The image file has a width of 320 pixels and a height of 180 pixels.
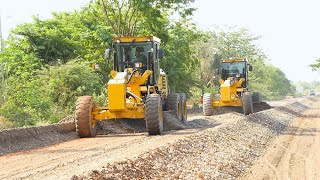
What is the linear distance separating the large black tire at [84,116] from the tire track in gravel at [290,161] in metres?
5.39

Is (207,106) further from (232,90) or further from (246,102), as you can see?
(232,90)

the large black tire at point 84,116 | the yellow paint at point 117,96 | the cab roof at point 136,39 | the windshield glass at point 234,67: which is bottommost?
the large black tire at point 84,116

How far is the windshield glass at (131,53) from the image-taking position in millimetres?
17469

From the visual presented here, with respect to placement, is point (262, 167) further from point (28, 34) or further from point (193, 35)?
point (193, 35)

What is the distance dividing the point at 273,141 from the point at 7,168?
10666 mm

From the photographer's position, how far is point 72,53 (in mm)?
27547

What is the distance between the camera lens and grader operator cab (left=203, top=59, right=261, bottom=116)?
26891 mm

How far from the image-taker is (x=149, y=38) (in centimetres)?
1736

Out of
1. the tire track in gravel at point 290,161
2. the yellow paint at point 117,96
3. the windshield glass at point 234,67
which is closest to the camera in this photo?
the tire track in gravel at point 290,161

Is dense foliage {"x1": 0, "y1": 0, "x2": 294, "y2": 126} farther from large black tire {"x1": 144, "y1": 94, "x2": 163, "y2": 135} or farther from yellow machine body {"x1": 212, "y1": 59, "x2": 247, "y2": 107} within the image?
large black tire {"x1": 144, "y1": 94, "x2": 163, "y2": 135}

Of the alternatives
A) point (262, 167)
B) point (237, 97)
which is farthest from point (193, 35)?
point (262, 167)

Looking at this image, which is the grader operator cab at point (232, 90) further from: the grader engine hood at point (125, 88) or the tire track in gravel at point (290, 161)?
the grader engine hood at point (125, 88)

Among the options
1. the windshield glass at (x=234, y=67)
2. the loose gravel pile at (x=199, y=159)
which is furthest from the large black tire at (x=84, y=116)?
the windshield glass at (x=234, y=67)

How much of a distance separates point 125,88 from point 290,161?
5.34 meters
